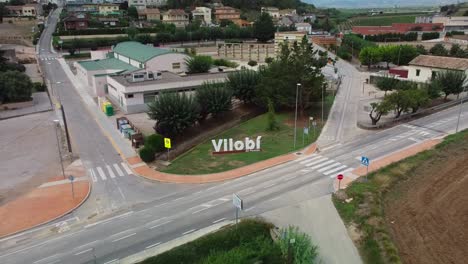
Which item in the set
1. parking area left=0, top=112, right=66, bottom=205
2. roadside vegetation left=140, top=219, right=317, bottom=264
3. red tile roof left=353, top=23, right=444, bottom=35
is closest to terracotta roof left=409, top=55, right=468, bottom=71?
roadside vegetation left=140, top=219, right=317, bottom=264

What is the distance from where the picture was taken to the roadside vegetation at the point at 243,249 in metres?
18.7

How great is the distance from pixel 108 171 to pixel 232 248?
16.4 meters

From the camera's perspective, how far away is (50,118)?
→ 1944 inches

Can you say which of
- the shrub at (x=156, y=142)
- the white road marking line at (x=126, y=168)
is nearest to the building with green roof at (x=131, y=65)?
the shrub at (x=156, y=142)

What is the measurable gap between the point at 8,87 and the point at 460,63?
210 ft

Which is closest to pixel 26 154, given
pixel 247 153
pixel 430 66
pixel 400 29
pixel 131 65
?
pixel 247 153

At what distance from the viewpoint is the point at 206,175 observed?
30.9 metres

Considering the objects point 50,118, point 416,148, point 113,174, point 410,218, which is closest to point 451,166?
point 416,148

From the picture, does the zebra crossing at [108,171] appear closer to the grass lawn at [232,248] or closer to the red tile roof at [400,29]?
the grass lawn at [232,248]

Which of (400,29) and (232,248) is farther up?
(400,29)

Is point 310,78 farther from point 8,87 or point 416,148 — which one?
point 8,87

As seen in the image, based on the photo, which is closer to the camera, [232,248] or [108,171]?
[232,248]

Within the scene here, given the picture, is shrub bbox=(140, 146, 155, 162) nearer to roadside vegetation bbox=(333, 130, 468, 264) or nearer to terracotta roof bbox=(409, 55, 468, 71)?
roadside vegetation bbox=(333, 130, 468, 264)

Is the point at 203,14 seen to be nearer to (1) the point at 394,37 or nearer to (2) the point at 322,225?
(1) the point at 394,37
